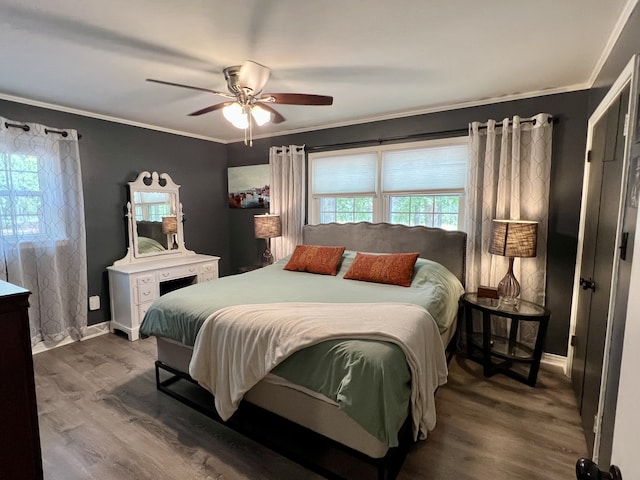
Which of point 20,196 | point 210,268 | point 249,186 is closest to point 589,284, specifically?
point 210,268

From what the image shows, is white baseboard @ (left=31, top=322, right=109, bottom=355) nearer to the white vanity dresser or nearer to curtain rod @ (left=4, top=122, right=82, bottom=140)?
the white vanity dresser

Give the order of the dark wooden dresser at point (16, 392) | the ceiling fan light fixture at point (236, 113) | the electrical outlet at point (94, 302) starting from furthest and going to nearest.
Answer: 1. the electrical outlet at point (94, 302)
2. the ceiling fan light fixture at point (236, 113)
3. the dark wooden dresser at point (16, 392)

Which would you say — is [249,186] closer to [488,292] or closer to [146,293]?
[146,293]

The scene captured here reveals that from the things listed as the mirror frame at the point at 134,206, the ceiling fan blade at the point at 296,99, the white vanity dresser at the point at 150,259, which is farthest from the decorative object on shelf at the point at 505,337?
the mirror frame at the point at 134,206

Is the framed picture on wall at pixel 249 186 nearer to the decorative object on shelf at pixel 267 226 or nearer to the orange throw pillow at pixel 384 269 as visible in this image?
the decorative object on shelf at pixel 267 226

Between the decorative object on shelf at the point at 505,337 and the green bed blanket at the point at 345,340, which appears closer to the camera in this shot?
the green bed blanket at the point at 345,340

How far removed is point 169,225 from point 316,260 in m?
2.11

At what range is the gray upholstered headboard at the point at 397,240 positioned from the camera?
3.23m

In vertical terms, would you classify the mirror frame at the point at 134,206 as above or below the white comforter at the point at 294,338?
above

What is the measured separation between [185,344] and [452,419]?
1.88 m

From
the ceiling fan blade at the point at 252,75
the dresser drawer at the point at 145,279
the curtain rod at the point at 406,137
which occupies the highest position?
the ceiling fan blade at the point at 252,75

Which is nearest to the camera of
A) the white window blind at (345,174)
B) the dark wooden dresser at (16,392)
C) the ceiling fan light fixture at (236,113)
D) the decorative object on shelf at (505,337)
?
the dark wooden dresser at (16,392)

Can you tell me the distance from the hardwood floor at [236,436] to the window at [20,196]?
1.35 meters

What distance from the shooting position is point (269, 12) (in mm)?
1688
